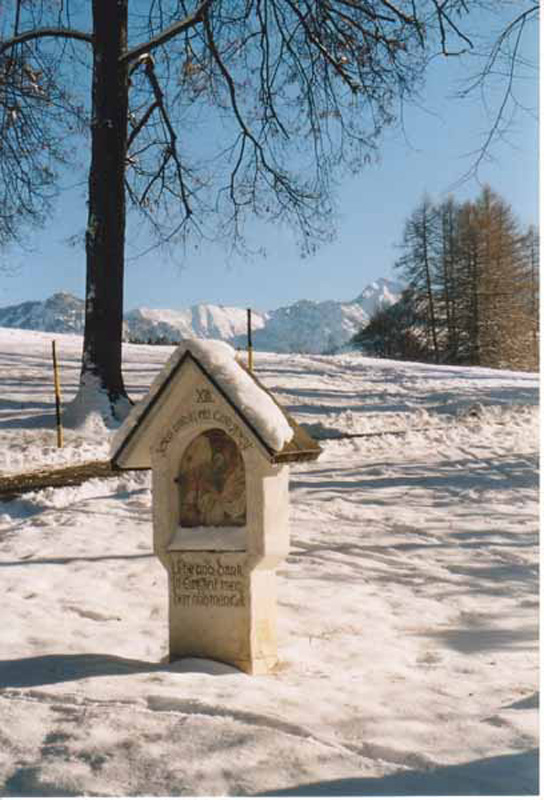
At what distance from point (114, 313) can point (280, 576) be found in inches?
233

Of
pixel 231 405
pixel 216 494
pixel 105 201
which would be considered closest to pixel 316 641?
pixel 216 494

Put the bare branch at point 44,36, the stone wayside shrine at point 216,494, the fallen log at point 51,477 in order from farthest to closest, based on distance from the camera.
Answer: the bare branch at point 44,36, the fallen log at point 51,477, the stone wayside shrine at point 216,494

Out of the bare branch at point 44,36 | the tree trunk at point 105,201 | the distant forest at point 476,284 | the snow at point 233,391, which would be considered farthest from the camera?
the distant forest at point 476,284

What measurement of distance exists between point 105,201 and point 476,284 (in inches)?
667

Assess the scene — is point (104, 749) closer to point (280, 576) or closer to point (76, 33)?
point (280, 576)

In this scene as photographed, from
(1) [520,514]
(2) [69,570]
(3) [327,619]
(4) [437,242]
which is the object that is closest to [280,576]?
(3) [327,619]

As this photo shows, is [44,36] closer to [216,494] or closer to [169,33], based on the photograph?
[169,33]

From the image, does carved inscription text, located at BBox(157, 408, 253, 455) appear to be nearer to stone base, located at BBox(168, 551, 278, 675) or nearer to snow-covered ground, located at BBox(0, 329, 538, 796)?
stone base, located at BBox(168, 551, 278, 675)

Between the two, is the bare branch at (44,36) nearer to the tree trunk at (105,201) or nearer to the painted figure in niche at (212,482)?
the tree trunk at (105,201)

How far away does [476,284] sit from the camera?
24.3m

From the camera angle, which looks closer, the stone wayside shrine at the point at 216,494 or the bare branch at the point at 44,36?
the stone wayside shrine at the point at 216,494

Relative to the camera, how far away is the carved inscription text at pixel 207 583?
11.5ft

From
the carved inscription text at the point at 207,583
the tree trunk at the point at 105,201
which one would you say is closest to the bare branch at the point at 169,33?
the tree trunk at the point at 105,201

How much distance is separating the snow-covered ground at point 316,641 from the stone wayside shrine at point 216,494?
215 millimetres
